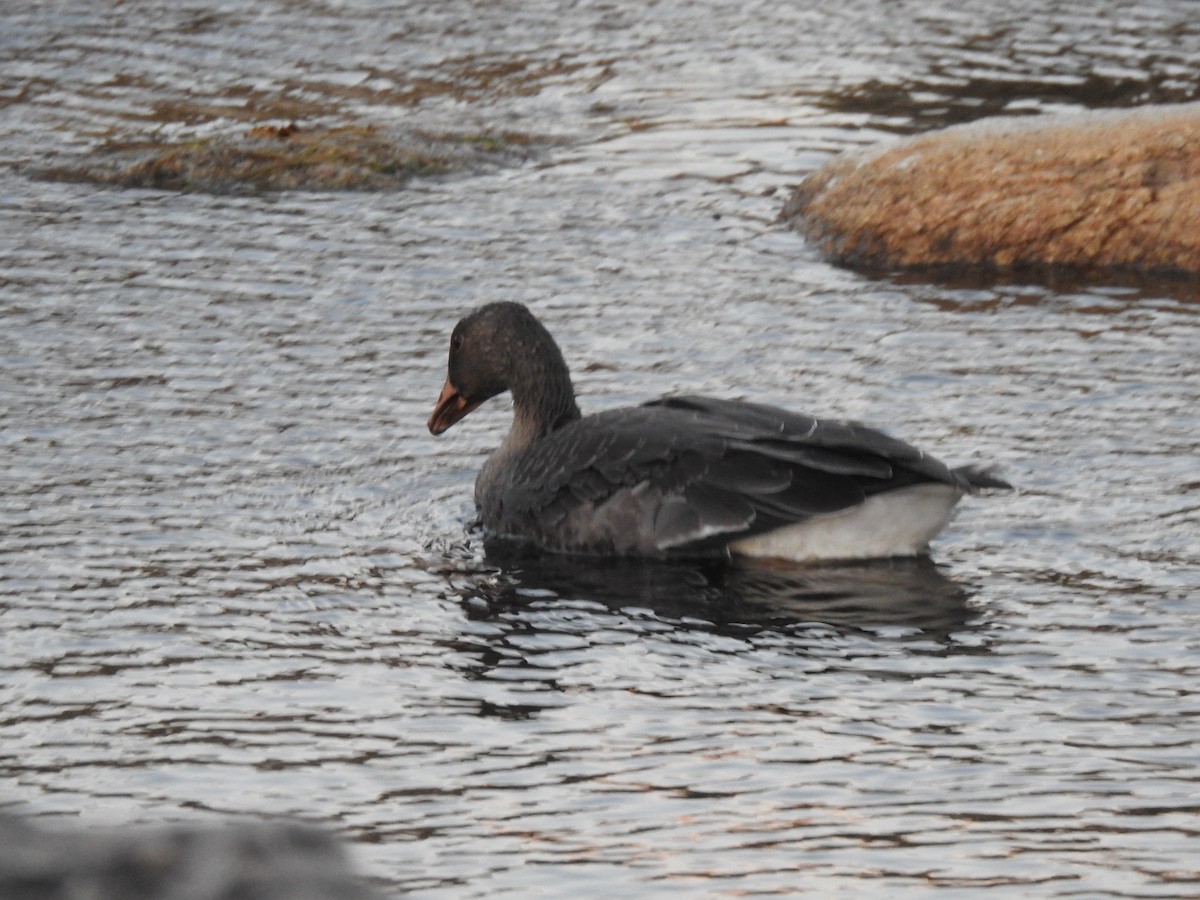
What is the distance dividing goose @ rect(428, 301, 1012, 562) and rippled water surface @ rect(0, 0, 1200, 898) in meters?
0.16

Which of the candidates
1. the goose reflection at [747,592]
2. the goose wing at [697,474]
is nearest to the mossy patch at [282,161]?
the goose wing at [697,474]

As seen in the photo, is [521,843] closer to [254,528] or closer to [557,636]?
[557,636]

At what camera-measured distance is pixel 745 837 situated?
20.0 ft

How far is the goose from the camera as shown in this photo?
883 centimetres

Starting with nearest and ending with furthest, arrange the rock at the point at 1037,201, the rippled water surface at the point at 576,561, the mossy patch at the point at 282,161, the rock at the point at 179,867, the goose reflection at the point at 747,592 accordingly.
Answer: the rock at the point at 179,867 → the rippled water surface at the point at 576,561 → the goose reflection at the point at 747,592 → the rock at the point at 1037,201 → the mossy patch at the point at 282,161

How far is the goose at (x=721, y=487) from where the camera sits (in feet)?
29.0

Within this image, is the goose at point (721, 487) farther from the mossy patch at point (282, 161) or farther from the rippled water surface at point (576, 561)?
the mossy patch at point (282, 161)

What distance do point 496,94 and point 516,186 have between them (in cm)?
335

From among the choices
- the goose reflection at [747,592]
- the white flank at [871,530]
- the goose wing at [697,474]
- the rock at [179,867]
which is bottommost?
the goose reflection at [747,592]

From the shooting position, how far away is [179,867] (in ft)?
7.44

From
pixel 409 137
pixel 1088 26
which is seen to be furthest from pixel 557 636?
pixel 1088 26

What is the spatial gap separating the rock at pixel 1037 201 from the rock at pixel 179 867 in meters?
Result: 12.4

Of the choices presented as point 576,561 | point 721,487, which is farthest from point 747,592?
point 576,561

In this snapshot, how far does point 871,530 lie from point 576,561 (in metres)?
1.35
